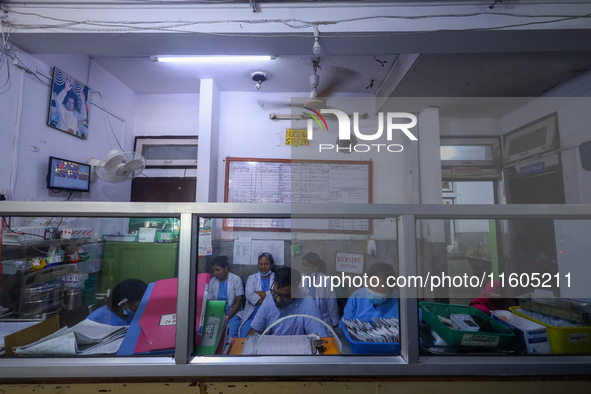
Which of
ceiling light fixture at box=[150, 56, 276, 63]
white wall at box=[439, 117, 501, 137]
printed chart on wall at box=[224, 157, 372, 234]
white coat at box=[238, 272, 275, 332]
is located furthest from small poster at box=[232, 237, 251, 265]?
white wall at box=[439, 117, 501, 137]

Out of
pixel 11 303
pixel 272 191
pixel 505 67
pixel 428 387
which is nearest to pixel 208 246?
pixel 428 387

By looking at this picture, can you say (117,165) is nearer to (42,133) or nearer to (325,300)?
(42,133)

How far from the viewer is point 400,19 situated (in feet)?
6.88

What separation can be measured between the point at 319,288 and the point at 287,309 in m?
0.29

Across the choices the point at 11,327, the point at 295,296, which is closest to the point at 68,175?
the point at 11,327

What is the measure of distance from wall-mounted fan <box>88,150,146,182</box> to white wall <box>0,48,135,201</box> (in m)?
0.16

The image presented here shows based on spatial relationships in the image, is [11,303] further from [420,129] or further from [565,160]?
[565,160]

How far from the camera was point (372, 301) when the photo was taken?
1.48 m

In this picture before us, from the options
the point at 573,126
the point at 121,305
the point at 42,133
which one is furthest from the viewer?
the point at 573,126

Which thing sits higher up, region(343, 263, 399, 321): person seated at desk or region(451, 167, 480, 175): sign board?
region(451, 167, 480, 175): sign board

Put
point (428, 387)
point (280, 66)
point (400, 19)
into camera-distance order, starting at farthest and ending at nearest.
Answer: point (280, 66)
point (400, 19)
point (428, 387)

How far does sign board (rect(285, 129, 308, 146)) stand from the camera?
12.2ft

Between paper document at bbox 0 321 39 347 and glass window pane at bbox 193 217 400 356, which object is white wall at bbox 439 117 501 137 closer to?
glass window pane at bbox 193 217 400 356

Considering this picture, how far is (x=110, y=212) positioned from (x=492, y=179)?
13.3ft
